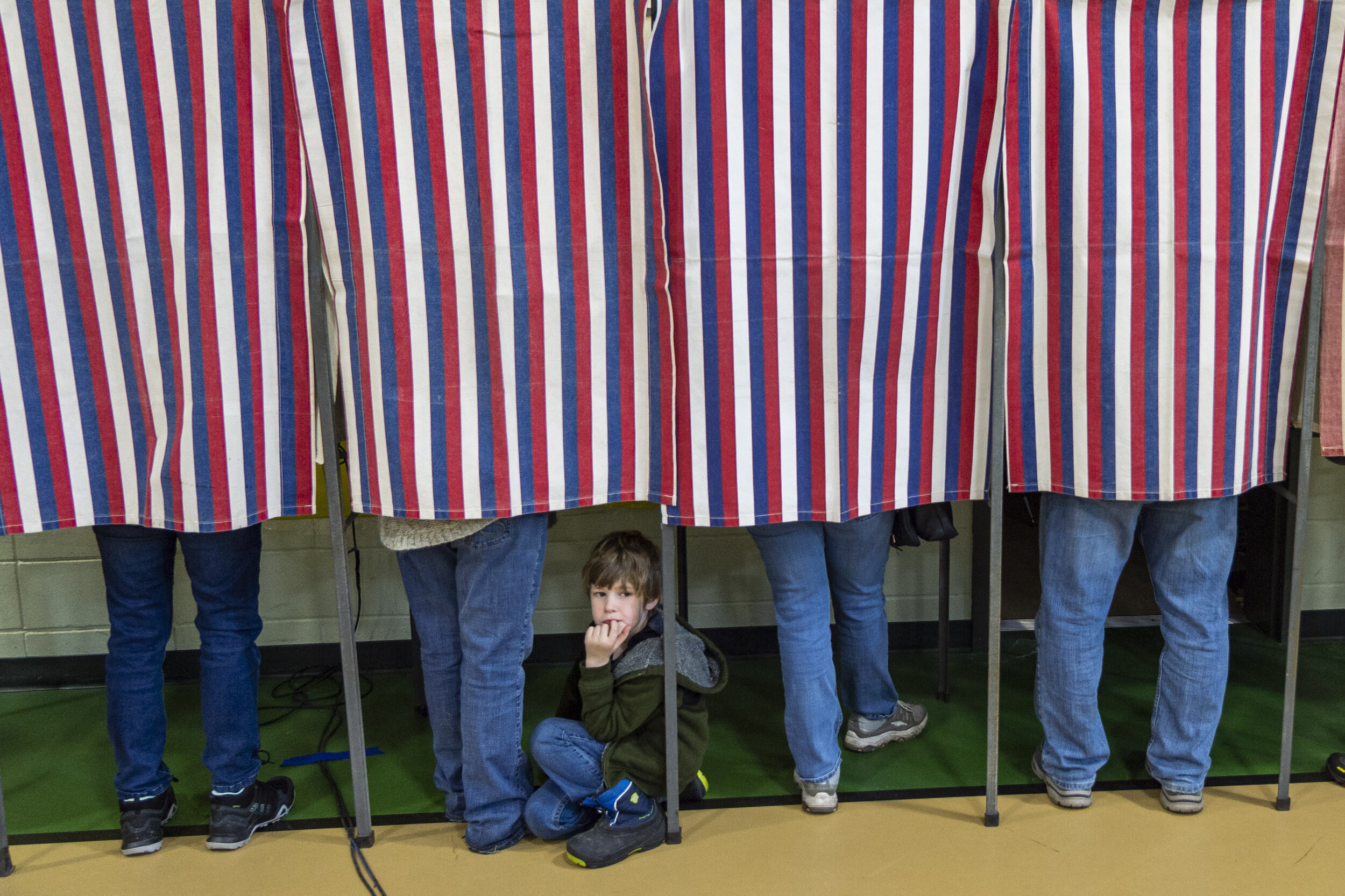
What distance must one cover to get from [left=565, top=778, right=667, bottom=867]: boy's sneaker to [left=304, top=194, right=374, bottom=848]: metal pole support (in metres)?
0.52

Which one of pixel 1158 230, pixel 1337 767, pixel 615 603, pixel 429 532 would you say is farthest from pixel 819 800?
pixel 1158 230

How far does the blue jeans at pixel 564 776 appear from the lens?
98.4 inches

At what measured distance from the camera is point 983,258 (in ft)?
7.83

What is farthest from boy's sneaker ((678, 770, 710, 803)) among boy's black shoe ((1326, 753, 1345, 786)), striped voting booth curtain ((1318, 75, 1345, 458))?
striped voting booth curtain ((1318, 75, 1345, 458))

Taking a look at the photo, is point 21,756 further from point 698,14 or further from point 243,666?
point 698,14

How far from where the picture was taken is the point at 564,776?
2510 mm

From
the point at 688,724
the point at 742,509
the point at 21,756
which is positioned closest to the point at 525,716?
the point at 688,724

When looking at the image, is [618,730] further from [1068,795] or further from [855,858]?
[1068,795]

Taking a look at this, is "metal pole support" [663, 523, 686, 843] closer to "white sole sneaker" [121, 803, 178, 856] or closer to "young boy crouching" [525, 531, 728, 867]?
"young boy crouching" [525, 531, 728, 867]

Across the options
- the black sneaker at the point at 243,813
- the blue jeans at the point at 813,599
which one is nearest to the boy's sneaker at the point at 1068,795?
the blue jeans at the point at 813,599

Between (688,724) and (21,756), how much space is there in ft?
6.49

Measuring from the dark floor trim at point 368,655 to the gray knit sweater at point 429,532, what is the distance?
1.23m

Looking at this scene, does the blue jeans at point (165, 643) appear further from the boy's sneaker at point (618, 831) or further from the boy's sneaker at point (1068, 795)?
the boy's sneaker at point (1068, 795)

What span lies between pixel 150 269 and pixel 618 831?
1.64 m
